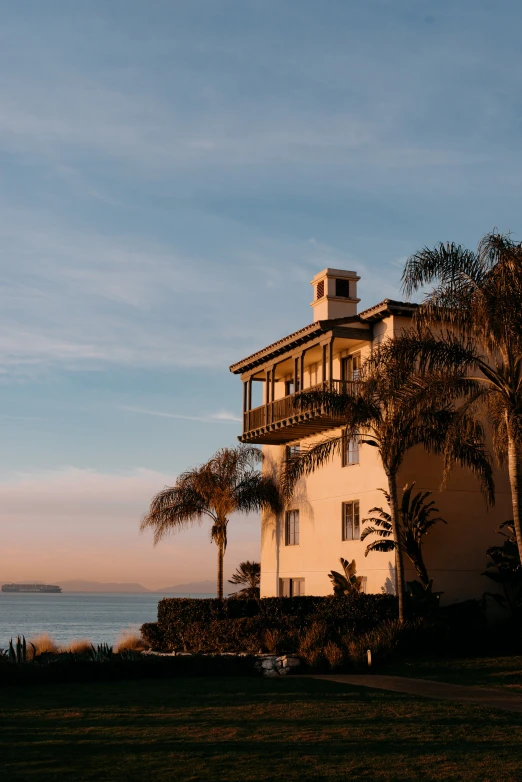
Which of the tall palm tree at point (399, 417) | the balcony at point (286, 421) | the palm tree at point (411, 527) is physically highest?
the balcony at point (286, 421)

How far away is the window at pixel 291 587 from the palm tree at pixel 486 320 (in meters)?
13.9

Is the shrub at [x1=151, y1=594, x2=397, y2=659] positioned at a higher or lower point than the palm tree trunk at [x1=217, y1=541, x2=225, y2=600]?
lower

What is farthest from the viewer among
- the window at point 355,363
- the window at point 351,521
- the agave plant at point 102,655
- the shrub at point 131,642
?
the shrub at point 131,642

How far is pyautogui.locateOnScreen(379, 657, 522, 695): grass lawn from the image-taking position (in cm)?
1844

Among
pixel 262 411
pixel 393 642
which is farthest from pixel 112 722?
pixel 262 411

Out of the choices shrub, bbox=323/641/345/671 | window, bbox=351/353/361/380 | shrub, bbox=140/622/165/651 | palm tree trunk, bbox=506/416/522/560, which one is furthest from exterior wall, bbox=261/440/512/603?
palm tree trunk, bbox=506/416/522/560

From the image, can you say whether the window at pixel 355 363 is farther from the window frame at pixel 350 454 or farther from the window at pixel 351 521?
the window at pixel 351 521

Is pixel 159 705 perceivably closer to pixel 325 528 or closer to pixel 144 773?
pixel 144 773

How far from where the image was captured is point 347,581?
28.1 meters

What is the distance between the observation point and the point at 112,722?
1351 centimetres

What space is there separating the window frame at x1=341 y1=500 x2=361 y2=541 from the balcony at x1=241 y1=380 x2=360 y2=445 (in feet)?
8.29

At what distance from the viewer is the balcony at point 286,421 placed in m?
28.8

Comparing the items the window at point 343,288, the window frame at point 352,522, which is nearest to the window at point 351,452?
the window frame at point 352,522

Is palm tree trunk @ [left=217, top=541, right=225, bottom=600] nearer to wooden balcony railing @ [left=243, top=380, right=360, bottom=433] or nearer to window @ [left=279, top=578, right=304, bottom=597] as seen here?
window @ [left=279, top=578, right=304, bottom=597]
